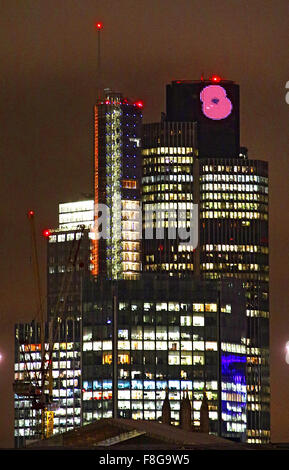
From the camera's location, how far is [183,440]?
159m

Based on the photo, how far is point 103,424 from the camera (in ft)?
532
